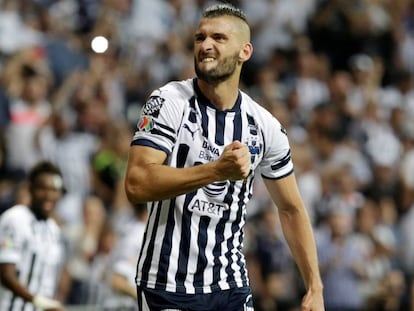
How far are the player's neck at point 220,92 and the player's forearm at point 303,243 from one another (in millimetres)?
734

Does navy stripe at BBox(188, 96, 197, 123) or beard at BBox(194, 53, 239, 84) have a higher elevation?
beard at BBox(194, 53, 239, 84)

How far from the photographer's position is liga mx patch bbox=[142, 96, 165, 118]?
560cm

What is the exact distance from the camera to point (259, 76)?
559 inches

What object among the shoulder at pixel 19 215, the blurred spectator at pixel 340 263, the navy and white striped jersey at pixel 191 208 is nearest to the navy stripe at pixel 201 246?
the navy and white striped jersey at pixel 191 208

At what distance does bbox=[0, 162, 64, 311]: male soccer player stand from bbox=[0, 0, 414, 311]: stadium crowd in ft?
1.92

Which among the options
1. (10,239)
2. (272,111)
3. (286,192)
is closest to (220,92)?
(286,192)

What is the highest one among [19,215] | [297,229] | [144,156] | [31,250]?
[144,156]

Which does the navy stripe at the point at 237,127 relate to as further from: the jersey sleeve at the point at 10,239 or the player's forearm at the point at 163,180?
the jersey sleeve at the point at 10,239

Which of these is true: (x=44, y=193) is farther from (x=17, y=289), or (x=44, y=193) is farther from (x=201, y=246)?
(x=201, y=246)

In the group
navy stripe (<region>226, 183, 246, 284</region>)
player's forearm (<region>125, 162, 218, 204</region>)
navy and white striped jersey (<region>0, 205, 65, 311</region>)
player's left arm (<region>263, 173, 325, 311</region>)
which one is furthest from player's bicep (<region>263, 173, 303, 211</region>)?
navy and white striped jersey (<region>0, 205, 65, 311</region>)

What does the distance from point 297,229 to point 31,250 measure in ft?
8.97

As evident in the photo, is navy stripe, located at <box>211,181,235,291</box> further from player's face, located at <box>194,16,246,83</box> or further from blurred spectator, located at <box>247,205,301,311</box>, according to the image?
blurred spectator, located at <box>247,205,301,311</box>

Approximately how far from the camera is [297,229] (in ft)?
20.0

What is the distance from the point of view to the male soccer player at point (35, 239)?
802 cm
